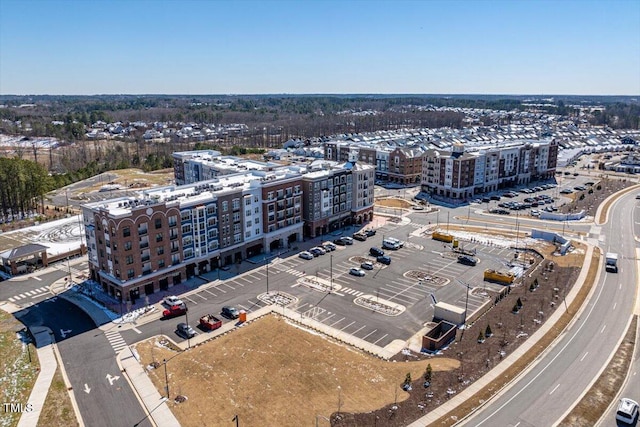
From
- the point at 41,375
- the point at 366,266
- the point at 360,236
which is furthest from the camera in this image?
the point at 360,236

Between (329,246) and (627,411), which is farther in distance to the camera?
(329,246)

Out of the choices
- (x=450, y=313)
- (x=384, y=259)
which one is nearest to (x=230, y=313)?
(x=450, y=313)

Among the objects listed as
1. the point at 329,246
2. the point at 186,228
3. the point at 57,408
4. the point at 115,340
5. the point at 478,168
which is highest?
the point at 478,168

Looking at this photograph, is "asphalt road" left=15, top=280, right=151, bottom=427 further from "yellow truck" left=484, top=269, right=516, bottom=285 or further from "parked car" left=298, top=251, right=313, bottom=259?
"yellow truck" left=484, top=269, right=516, bottom=285

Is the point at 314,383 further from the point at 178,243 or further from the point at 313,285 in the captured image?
the point at 178,243

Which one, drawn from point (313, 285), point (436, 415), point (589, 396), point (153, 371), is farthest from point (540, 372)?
point (153, 371)

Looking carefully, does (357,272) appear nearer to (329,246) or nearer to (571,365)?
(329,246)
